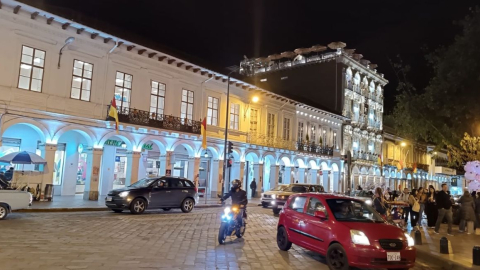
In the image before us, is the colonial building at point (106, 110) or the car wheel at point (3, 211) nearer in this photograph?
the car wheel at point (3, 211)

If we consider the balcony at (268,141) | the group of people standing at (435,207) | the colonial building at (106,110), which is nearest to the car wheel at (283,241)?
the group of people standing at (435,207)

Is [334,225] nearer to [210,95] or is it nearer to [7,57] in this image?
[7,57]

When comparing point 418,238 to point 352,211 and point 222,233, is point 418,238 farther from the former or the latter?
point 222,233

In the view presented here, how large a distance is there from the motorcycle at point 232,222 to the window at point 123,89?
48.6 ft

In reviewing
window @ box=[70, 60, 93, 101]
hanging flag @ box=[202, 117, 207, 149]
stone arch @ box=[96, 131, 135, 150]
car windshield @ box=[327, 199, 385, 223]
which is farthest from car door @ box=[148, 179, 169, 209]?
car windshield @ box=[327, 199, 385, 223]

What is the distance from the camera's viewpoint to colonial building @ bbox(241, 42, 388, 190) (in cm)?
4669

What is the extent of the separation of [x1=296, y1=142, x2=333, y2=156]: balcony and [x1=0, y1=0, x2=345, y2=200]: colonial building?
4141mm

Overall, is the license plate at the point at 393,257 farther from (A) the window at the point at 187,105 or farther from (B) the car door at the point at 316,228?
(A) the window at the point at 187,105

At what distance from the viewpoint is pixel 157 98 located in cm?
2584

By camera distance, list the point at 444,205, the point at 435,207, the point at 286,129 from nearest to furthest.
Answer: the point at 444,205, the point at 435,207, the point at 286,129

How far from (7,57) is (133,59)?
7.31 m

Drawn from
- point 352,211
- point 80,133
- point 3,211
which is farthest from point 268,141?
point 352,211

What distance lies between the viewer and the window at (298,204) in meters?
9.51

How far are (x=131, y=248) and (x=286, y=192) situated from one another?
13.8 m
